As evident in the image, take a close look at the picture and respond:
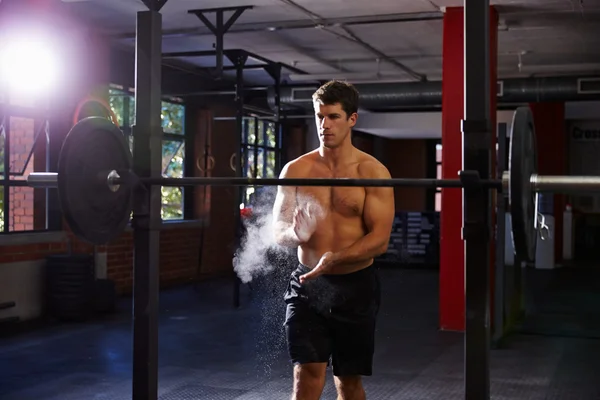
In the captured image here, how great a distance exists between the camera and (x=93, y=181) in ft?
6.26

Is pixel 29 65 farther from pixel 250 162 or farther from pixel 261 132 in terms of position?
pixel 261 132

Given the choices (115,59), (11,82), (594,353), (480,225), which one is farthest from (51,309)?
(480,225)

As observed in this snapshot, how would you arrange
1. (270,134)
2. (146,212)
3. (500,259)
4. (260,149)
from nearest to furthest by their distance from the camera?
1. (146,212)
2. (500,259)
3. (260,149)
4. (270,134)

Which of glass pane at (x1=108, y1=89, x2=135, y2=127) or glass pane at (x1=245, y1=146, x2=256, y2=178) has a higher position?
glass pane at (x1=108, y1=89, x2=135, y2=127)

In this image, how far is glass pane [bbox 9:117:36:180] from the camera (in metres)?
5.84

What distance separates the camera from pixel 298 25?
612 cm

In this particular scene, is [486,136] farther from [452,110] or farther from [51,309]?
[51,309]

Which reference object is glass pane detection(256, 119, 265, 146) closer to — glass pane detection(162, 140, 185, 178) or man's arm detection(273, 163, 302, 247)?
glass pane detection(162, 140, 185, 178)

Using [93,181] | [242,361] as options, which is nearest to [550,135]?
[242,361]

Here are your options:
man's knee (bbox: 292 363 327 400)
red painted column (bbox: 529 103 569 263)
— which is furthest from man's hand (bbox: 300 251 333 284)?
red painted column (bbox: 529 103 569 263)

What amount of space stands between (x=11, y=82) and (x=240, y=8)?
1.70m

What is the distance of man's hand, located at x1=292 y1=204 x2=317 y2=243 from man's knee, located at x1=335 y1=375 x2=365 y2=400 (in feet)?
Answer: 1.40

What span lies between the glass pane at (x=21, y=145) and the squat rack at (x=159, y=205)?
13.8ft

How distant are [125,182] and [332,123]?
0.70m
